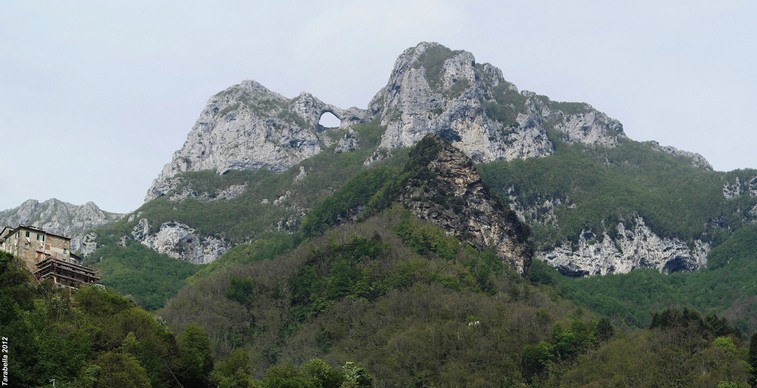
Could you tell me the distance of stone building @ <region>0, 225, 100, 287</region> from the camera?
79.7m

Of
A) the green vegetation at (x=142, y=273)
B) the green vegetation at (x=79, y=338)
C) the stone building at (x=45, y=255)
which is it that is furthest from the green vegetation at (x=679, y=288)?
the green vegetation at (x=79, y=338)

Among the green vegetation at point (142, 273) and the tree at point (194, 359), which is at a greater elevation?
the green vegetation at point (142, 273)

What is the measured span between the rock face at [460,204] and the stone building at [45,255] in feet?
238

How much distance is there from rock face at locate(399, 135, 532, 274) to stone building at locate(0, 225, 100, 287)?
72.6m

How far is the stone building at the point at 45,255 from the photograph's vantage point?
79688 millimetres

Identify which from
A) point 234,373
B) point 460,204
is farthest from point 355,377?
point 460,204

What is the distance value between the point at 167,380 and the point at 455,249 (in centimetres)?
7703

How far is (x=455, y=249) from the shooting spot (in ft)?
457

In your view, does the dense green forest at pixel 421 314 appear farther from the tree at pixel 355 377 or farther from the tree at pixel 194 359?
the tree at pixel 194 359

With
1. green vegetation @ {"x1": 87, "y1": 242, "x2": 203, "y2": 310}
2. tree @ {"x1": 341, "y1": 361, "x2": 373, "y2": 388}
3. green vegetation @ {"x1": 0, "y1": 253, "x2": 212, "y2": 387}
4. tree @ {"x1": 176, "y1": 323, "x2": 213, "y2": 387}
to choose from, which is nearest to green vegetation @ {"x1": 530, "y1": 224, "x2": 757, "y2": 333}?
green vegetation @ {"x1": 87, "y1": 242, "x2": 203, "y2": 310}

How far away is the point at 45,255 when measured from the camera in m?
83.4

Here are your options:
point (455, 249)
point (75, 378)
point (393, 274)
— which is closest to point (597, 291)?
point (455, 249)

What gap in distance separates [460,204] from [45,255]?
82001 millimetres

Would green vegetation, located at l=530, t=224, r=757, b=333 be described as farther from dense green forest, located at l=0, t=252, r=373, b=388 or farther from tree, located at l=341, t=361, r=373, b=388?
dense green forest, located at l=0, t=252, r=373, b=388
